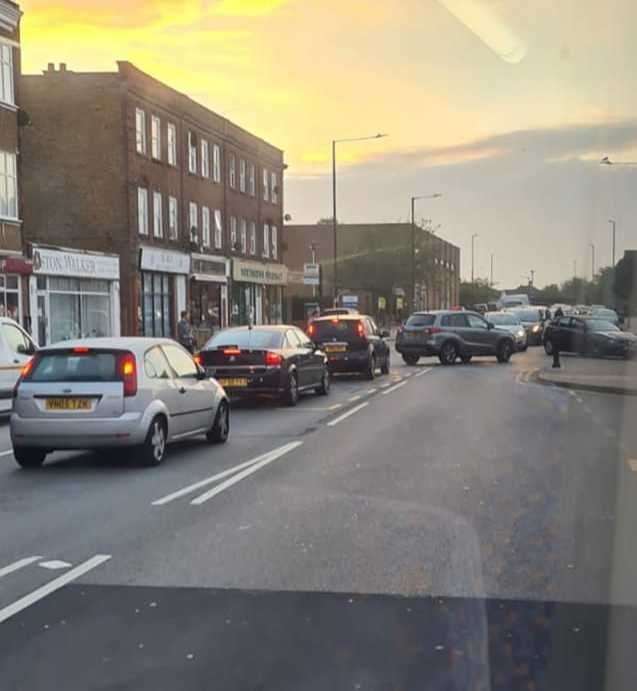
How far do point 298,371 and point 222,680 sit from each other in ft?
46.5

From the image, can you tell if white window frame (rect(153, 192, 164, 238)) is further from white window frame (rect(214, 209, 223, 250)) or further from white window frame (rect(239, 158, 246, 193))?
white window frame (rect(239, 158, 246, 193))

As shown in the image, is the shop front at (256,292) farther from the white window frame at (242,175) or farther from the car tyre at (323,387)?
the car tyre at (323,387)

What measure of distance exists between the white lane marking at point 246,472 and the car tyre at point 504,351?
813 inches

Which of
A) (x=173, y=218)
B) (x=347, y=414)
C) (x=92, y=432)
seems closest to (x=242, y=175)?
(x=173, y=218)

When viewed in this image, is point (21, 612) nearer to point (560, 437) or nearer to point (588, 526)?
point (588, 526)

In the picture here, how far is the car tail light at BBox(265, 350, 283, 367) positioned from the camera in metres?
17.9

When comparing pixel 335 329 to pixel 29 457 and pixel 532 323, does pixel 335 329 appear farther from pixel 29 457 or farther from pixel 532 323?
pixel 532 323

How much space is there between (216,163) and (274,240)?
10.7 meters

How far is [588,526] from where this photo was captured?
8062mm

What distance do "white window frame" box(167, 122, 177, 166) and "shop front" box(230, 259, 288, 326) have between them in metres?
8.15

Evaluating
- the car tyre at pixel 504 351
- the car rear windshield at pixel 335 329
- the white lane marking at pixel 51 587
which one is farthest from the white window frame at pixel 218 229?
the white lane marking at pixel 51 587

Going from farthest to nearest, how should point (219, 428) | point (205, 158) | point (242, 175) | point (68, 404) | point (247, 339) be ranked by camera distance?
point (242, 175) < point (205, 158) < point (247, 339) < point (219, 428) < point (68, 404)

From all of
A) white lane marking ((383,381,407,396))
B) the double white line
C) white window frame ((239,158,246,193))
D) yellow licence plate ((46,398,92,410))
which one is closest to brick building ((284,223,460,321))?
white window frame ((239,158,246,193))

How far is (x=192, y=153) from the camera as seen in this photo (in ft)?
152
